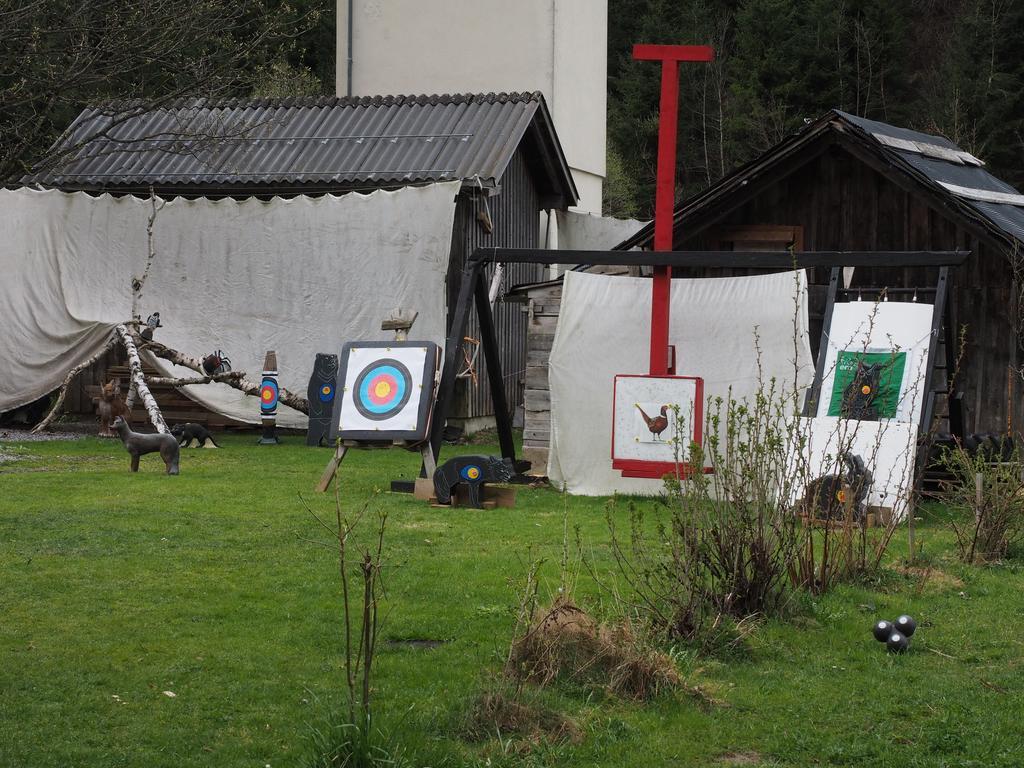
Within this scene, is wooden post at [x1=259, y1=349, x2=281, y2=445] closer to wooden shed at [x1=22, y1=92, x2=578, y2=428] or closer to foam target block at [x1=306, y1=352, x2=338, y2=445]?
foam target block at [x1=306, y1=352, x2=338, y2=445]

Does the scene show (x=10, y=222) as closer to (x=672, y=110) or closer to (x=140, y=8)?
(x=672, y=110)

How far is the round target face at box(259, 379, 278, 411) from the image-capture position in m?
15.9

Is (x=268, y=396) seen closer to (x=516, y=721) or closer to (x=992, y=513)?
(x=992, y=513)

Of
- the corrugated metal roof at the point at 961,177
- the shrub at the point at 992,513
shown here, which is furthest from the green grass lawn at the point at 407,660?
the corrugated metal roof at the point at 961,177

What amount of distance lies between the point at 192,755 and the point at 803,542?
375 cm

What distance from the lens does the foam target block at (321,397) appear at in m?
15.9

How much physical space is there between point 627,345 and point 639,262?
0.97m

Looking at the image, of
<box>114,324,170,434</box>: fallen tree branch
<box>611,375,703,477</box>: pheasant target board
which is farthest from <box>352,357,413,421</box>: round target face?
<box>114,324,170,434</box>: fallen tree branch

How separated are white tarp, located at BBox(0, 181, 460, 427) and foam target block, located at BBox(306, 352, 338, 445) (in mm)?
742

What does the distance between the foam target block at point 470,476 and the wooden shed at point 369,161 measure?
20.5 ft

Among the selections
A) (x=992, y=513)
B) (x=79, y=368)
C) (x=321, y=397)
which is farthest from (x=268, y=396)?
(x=992, y=513)

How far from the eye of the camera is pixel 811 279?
537 inches

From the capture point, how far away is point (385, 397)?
11.2 meters

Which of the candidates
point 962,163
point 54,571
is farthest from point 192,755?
point 962,163
